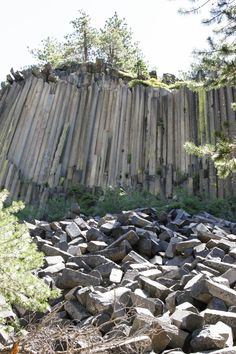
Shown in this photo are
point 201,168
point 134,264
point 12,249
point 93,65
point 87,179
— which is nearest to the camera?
point 12,249

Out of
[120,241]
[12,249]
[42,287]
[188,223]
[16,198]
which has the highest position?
[16,198]

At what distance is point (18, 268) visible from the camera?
3.18 m

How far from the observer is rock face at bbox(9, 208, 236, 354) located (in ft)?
10.8

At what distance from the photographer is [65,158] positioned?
509 inches

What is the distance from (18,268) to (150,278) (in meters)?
1.78

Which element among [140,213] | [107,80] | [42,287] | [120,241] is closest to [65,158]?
[107,80]

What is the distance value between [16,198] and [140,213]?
624 cm

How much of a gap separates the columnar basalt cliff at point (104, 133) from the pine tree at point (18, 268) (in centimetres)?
707

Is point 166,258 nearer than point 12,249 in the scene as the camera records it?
No

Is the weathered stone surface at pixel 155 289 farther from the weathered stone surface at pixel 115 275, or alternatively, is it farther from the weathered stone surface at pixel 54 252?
the weathered stone surface at pixel 54 252

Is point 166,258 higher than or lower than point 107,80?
lower

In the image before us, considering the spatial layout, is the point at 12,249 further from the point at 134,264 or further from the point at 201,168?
the point at 201,168

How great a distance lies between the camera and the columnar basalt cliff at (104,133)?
1104 cm

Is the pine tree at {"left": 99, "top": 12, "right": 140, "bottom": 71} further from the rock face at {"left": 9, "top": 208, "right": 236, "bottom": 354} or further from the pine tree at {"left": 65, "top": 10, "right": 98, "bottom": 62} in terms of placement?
the rock face at {"left": 9, "top": 208, "right": 236, "bottom": 354}
